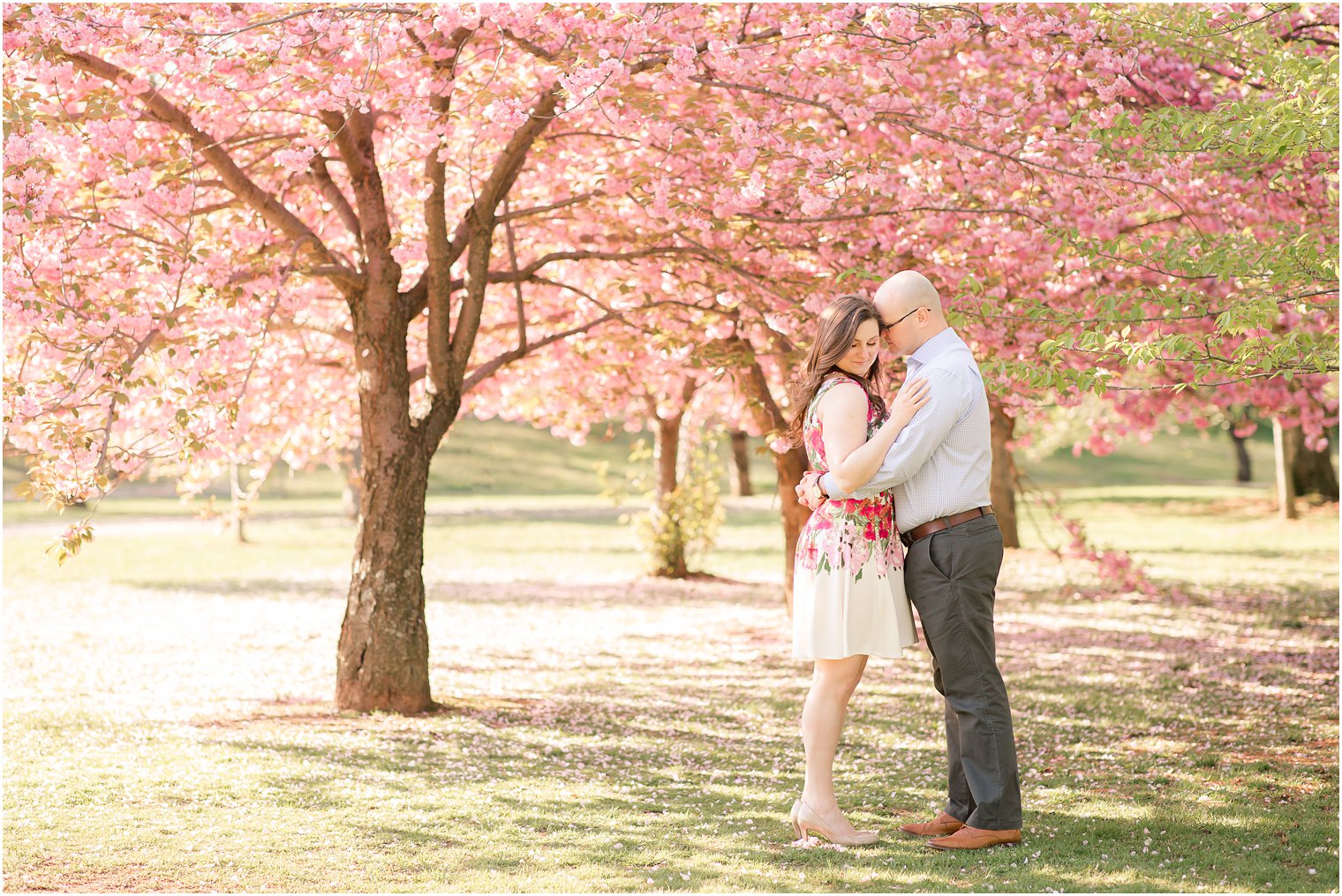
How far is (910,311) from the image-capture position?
15.9ft

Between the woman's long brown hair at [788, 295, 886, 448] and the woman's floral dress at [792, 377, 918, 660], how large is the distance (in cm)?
6

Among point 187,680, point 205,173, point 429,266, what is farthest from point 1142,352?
point 187,680

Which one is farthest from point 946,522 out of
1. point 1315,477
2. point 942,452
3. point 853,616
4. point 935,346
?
point 1315,477

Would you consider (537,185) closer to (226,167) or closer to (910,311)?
(226,167)

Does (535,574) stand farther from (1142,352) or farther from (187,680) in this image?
(1142,352)

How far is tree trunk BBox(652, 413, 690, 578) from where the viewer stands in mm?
17375

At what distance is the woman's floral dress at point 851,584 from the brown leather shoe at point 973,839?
2.37 ft

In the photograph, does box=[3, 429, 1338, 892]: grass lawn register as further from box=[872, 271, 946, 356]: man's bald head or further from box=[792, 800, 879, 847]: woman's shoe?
box=[872, 271, 946, 356]: man's bald head

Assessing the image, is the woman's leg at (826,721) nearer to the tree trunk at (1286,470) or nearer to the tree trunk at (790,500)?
the tree trunk at (790,500)

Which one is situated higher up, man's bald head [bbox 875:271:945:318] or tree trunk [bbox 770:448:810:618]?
man's bald head [bbox 875:271:945:318]

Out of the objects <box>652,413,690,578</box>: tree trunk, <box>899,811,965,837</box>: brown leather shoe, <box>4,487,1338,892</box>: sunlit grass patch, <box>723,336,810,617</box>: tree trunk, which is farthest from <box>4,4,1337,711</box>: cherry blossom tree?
<box>652,413,690,578</box>: tree trunk

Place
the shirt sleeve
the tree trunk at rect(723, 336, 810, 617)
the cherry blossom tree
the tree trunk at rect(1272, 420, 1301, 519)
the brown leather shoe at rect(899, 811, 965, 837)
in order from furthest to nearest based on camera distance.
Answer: the tree trunk at rect(1272, 420, 1301, 519)
the tree trunk at rect(723, 336, 810, 617)
the cherry blossom tree
the brown leather shoe at rect(899, 811, 965, 837)
the shirt sleeve

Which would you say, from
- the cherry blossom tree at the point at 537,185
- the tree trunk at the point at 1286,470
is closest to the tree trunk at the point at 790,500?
the cherry blossom tree at the point at 537,185

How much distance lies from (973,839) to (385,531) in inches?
177
